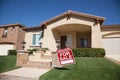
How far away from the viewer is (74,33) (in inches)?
733

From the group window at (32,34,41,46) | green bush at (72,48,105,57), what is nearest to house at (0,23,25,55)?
window at (32,34,41,46)

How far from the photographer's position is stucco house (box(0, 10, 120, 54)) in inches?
570

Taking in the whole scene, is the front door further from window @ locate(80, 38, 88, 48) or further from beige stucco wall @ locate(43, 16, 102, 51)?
window @ locate(80, 38, 88, 48)

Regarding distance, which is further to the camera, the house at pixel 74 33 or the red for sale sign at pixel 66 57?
the house at pixel 74 33

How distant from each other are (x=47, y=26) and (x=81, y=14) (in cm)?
539

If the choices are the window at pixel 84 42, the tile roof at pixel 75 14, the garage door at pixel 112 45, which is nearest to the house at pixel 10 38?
the tile roof at pixel 75 14

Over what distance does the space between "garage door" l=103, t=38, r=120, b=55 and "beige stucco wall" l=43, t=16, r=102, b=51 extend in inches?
118

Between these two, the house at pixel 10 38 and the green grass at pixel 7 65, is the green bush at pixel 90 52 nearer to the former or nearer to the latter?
the green grass at pixel 7 65

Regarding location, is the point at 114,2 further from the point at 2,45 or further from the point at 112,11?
the point at 2,45

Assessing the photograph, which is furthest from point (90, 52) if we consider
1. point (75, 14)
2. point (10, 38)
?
point (10, 38)

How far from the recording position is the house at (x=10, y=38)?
79.6ft

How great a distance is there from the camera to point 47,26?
16906 mm

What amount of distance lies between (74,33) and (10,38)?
14742mm

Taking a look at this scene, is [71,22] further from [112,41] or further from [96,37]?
[112,41]
